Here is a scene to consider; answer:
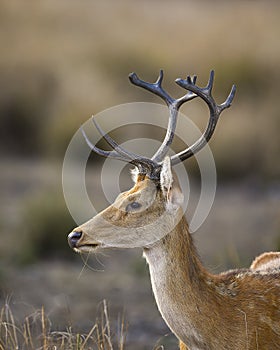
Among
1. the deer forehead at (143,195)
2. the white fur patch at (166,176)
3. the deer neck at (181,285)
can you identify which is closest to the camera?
the deer neck at (181,285)

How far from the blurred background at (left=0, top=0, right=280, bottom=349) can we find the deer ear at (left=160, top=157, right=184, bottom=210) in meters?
0.92

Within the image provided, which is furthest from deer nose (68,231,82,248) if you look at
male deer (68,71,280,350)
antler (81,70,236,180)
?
antler (81,70,236,180)

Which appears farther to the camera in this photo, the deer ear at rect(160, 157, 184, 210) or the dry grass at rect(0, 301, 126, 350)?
the dry grass at rect(0, 301, 126, 350)

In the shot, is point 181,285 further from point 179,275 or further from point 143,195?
point 143,195

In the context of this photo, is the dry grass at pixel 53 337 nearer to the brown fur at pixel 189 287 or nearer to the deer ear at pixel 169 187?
the brown fur at pixel 189 287

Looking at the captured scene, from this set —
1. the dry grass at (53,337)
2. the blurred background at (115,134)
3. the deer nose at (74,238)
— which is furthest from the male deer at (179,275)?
the blurred background at (115,134)

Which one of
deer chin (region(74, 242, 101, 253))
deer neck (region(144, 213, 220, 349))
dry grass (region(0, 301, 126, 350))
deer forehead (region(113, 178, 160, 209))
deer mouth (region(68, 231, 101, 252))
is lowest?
dry grass (region(0, 301, 126, 350))

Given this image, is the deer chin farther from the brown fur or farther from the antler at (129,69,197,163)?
the antler at (129,69,197,163)

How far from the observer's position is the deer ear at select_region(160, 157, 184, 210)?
6.16 meters

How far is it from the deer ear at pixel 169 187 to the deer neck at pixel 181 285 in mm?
137

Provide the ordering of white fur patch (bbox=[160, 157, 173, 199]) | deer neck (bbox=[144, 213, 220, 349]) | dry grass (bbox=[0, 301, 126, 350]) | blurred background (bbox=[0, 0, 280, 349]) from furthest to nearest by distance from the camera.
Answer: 1. blurred background (bbox=[0, 0, 280, 349])
2. dry grass (bbox=[0, 301, 126, 350])
3. white fur patch (bbox=[160, 157, 173, 199])
4. deer neck (bbox=[144, 213, 220, 349])

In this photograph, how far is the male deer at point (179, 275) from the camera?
605cm

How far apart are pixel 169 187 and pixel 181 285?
669 mm

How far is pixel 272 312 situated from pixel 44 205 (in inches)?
314
